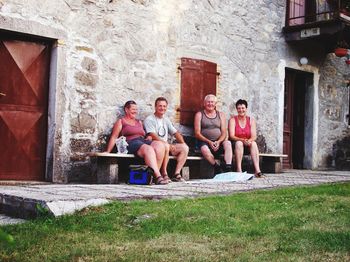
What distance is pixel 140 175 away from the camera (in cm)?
645

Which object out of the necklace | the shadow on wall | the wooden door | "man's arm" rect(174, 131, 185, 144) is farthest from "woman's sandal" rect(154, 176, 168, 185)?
the shadow on wall

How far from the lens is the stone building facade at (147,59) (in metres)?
6.75

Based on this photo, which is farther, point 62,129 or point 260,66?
point 260,66

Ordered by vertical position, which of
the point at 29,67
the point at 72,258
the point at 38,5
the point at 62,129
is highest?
the point at 38,5

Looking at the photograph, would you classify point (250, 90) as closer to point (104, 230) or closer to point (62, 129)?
point (62, 129)

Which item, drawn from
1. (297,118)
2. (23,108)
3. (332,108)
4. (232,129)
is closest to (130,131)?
(23,108)

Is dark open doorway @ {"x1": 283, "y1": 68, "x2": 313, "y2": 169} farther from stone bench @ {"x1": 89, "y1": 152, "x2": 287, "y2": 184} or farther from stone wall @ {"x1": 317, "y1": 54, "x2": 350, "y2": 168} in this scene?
stone bench @ {"x1": 89, "y1": 152, "x2": 287, "y2": 184}

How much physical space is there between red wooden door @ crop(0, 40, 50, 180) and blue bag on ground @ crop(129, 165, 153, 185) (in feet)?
4.07

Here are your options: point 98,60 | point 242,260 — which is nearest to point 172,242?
point 242,260

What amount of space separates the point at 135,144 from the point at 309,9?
19.0ft

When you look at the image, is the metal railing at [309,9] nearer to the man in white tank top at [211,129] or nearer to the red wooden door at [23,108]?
the man in white tank top at [211,129]

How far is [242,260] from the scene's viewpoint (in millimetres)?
2473

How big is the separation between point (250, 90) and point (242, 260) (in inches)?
279

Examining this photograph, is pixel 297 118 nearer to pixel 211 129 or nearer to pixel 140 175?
pixel 211 129
